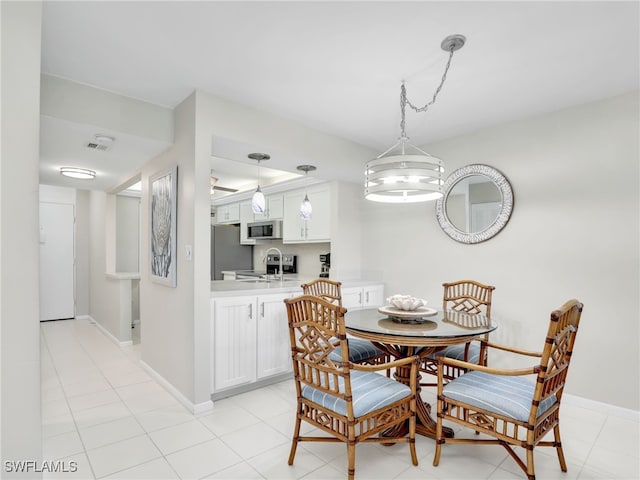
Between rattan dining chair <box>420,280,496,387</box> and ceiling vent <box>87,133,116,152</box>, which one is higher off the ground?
ceiling vent <box>87,133,116,152</box>

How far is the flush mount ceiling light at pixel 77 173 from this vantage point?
3.73 metres

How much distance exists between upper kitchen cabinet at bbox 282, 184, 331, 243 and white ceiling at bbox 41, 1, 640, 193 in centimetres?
151

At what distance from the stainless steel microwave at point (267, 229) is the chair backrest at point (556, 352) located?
416 centimetres

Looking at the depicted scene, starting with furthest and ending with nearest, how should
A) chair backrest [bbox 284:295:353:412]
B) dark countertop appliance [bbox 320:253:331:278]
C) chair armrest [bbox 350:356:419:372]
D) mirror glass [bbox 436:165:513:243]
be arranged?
dark countertop appliance [bbox 320:253:331:278]
mirror glass [bbox 436:165:513:243]
chair armrest [bbox 350:356:419:372]
chair backrest [bbox 284:295:353:412]

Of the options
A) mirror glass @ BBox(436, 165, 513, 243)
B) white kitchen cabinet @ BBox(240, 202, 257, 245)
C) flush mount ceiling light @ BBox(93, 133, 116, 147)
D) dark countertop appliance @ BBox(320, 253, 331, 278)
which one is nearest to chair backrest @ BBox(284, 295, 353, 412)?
flush mount ceiling light @ BBox(93, 133, 116, 147)

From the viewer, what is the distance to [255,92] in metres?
2.65

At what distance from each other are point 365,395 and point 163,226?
2239mm

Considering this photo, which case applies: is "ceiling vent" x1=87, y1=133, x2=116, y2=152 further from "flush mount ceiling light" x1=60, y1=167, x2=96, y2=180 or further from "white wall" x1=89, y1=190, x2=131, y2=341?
"white wall" x1=89, y1=190, x2=131, y2=341

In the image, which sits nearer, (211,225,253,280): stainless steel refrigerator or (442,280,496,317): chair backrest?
(442,280,496,317): chair backrest

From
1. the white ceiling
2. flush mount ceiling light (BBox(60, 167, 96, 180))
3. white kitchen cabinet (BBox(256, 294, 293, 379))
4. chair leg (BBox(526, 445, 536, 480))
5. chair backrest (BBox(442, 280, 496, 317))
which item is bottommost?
chair leg (BBox(526, 445, 536, 480))

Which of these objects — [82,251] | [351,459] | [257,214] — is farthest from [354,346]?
[82,251]

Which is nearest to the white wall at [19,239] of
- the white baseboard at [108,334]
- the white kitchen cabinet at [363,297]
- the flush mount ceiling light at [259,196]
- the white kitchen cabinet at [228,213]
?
the flush mount ceiling light at [259,196]

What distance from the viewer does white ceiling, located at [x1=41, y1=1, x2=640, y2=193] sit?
177 cm

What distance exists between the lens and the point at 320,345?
186 cm
